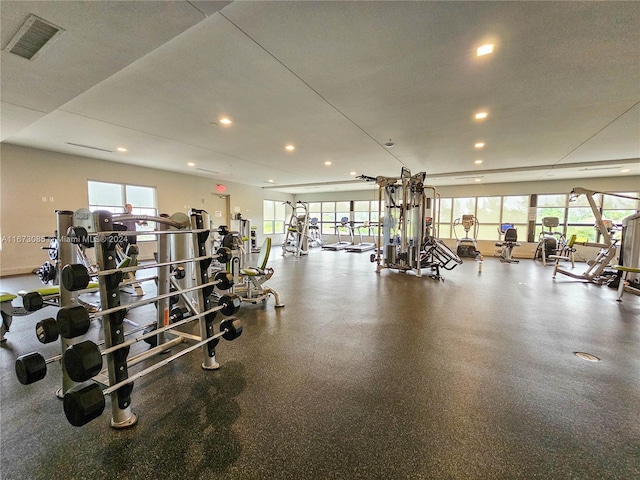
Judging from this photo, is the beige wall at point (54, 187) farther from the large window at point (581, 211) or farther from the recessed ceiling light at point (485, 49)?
the recessed ceiling light at point (485, 49)

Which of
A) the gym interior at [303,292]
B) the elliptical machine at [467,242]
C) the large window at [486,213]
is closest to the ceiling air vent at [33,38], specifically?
the gym interior at [303,292]

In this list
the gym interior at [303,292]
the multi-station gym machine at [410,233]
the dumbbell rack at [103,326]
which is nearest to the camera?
the dumbbell rack at [103,326]

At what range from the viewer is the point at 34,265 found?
570 centimetres

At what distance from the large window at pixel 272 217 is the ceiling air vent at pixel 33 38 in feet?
32.5

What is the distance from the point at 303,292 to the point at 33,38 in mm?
4018

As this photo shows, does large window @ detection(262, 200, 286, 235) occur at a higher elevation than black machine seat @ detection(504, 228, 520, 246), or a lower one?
higher

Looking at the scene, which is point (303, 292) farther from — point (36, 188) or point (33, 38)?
point (36, 188)

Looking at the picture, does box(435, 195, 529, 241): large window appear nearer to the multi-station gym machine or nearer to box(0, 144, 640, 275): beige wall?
box(0, 144, 640, 275): beige wall

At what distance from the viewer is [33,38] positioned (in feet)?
6.70

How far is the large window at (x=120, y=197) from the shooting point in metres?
6.69

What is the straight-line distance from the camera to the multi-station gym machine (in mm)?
6148

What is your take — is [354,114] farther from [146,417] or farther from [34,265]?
[34,265]

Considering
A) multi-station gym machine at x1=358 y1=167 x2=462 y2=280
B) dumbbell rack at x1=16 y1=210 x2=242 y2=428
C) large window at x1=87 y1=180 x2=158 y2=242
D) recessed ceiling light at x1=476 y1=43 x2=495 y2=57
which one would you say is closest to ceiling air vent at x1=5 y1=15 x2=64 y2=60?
dumbbell rack at x1=16 y1=210 x2=242 y2=428

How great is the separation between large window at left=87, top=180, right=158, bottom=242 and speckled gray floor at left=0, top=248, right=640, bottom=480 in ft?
15.3
